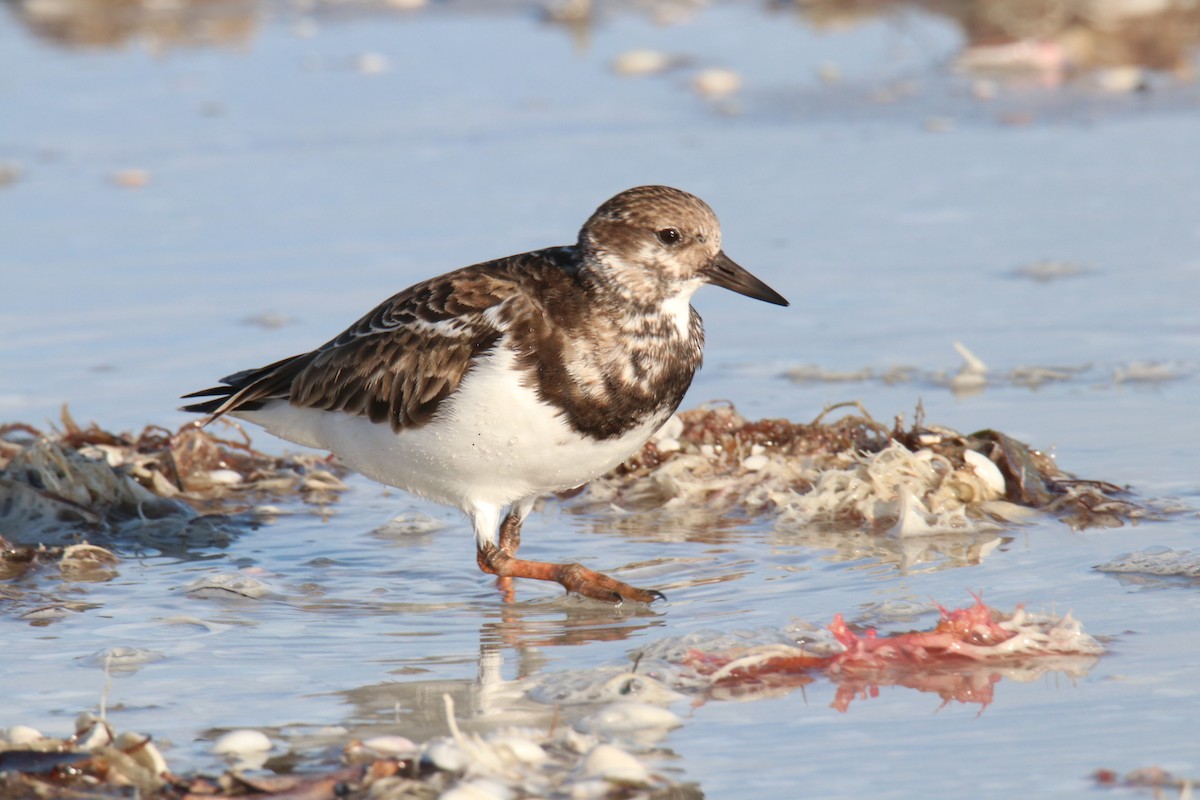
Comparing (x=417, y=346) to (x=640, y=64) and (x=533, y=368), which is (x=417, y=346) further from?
(x=640, y=64)

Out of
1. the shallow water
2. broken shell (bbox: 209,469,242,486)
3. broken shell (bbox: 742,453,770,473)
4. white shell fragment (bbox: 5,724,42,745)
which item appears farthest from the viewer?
broken shell (bbox: 209,469,242,486)

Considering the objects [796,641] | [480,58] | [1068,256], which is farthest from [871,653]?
[480,58]

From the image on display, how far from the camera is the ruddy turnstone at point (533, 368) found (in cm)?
492

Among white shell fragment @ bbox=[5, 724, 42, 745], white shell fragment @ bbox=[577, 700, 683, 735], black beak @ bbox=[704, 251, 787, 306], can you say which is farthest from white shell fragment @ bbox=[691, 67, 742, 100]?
white shell fragment @ bbox=[5, 724, 42, 745]

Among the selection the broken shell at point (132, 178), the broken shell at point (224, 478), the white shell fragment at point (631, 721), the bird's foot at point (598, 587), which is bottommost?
the white shell fragment at point (631, 721)

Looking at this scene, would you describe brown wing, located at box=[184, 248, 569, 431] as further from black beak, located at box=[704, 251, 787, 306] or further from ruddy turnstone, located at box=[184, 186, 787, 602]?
black beak, located at box=[704, 251, 787, 306]

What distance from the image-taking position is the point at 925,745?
3703mm

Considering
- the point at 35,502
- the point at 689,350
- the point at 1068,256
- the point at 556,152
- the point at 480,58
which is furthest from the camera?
the point at 480,58

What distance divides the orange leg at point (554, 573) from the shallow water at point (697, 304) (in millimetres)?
79

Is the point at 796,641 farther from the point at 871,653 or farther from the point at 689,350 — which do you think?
the point at 689,350

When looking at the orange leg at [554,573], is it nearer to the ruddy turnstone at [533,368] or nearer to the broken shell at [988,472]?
the ruddy turnstone at [533,368]

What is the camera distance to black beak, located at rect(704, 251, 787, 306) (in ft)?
17.3

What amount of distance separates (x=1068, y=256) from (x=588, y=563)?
3791 millimetres

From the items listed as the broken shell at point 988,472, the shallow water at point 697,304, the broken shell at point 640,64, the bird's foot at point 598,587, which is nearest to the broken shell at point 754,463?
the shallow water at point 697,304
